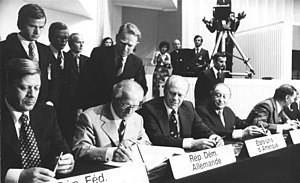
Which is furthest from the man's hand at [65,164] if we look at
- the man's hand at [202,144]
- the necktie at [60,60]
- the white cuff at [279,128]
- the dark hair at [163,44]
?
the white cuff at [279,128]

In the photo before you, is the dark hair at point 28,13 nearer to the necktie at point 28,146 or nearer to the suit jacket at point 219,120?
the necktie at point 28,146

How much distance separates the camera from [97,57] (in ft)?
6.04

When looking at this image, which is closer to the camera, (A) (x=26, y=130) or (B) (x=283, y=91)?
(A) (x=26, y=130)

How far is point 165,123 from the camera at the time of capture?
234 centimetres

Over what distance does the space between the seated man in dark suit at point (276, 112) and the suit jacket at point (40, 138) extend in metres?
1.75

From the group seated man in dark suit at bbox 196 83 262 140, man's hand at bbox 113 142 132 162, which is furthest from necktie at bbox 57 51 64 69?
seated man in dark suit at bbox 196 83 262 140

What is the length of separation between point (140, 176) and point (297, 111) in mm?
2122

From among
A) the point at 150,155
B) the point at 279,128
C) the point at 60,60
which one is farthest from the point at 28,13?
the point at 279,128

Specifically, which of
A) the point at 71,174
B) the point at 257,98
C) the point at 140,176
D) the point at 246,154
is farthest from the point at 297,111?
the point at 71,174

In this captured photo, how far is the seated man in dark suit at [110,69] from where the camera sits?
5.98 ft

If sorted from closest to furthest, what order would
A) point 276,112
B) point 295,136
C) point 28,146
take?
point 28,146 → point 295,136 → point 276,112

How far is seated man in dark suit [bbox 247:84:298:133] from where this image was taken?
304 centimetres

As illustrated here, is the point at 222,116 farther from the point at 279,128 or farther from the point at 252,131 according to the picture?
the point at 279,128

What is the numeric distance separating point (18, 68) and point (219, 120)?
5.25ft
